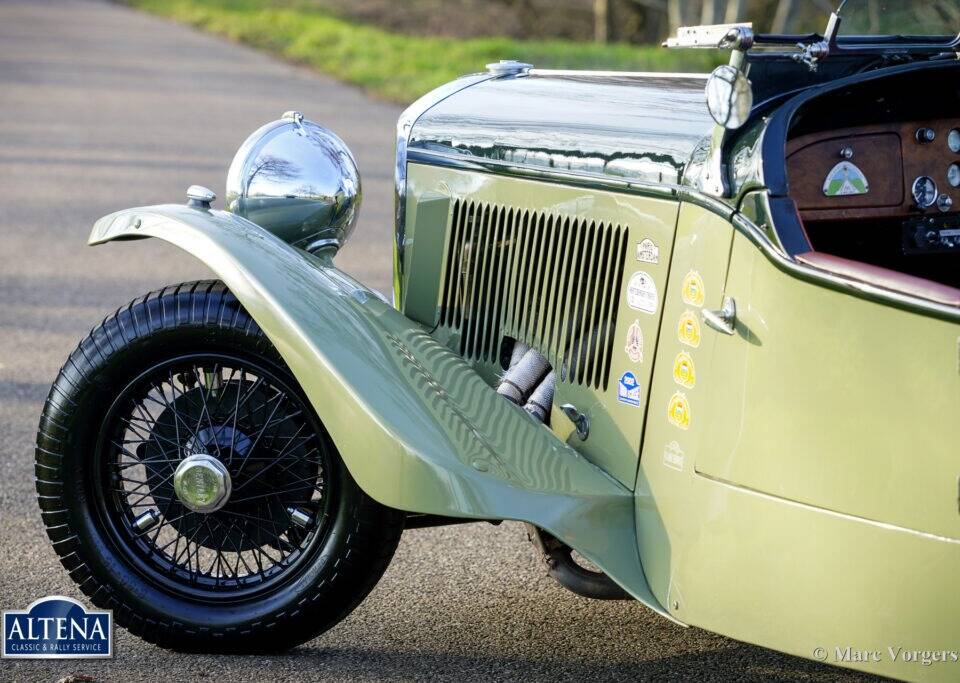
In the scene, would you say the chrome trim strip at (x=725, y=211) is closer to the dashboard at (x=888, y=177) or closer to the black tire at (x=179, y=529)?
the dashboard at (x=888, y=177)

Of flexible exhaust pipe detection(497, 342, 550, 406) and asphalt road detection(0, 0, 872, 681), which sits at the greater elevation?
flexible exhaust pipe detection(497, 342, 550, 406)

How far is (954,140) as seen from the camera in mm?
3160

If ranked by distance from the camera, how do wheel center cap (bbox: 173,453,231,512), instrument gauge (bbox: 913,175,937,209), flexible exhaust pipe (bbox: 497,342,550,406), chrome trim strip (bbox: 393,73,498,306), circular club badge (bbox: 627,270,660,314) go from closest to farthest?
1. circular club badge (bbox: 627,270,660,314)
2. wheel center cap (bbox: 173,453,231,512)
3. instrument gauge (bbox: 913,175,937,209)
4. flexible exhaust pipe (bbox: 497,342,550,406)
5. chrome trim strip (bbox: 393,73,498,306)

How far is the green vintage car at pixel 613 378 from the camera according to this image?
2.41 meters

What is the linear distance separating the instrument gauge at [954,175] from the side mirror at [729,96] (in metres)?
0.83

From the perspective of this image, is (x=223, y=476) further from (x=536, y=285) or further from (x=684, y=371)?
(x=684, y=371)

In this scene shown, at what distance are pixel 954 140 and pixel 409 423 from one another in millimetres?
1577

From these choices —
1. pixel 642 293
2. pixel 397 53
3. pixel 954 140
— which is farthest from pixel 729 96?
pixel 397 53

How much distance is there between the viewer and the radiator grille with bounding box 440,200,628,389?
3.06 meters

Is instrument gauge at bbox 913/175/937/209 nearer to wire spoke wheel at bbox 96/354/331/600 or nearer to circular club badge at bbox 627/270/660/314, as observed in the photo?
circular club badge at bbox 627/270/660/314

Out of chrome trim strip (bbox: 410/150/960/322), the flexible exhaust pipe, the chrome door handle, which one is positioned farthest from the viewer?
the flexible exhaust pipe

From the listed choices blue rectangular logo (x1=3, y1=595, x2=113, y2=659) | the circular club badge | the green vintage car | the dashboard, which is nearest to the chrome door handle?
the green vintage car

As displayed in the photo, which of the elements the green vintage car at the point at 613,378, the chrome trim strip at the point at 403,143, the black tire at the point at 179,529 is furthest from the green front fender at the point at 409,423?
the chrome trim strip at the point at 403,143

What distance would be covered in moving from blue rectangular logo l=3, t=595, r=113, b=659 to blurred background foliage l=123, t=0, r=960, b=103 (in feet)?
35.7
